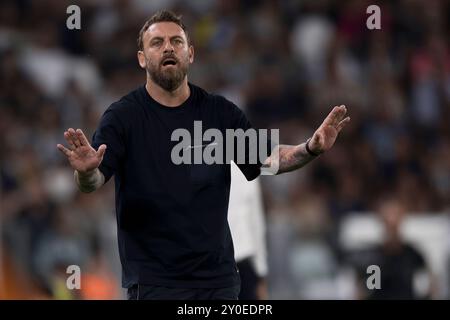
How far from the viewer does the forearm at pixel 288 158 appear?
5.50 meters

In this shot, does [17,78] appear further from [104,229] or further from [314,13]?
[314,13]

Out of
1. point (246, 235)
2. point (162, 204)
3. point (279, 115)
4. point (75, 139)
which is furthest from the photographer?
point (279, 115)

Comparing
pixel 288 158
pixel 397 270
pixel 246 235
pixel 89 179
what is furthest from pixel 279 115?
pixel 89 179

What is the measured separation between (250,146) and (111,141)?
2.03ft

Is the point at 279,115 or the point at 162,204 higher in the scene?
the point at 279,115

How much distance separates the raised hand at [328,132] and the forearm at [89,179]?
94 centimetres

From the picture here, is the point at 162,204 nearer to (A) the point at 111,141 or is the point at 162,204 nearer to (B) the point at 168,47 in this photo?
(A) the point at 111,141

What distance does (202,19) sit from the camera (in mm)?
12078

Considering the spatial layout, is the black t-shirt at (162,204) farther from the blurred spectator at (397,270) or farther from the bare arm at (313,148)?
the blurred spectator at (397,270)

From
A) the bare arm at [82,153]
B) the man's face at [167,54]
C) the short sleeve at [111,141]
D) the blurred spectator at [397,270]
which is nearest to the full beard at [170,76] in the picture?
the man's face at [167,54]

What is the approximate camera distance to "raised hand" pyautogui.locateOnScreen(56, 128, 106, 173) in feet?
16.5

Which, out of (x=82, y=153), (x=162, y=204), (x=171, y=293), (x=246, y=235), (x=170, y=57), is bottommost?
(x=171, y=293)

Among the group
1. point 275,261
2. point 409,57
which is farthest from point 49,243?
point 409,57

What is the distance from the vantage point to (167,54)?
541 cm
